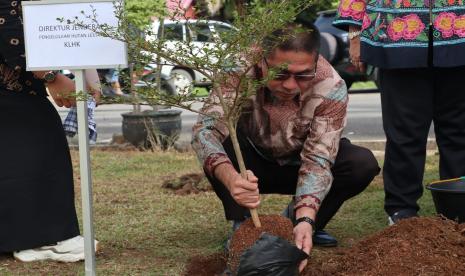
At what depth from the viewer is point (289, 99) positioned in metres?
3.46

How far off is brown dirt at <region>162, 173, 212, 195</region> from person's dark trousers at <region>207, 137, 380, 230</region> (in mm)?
1403

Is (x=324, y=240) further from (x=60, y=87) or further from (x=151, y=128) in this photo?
(x=151, y=128)

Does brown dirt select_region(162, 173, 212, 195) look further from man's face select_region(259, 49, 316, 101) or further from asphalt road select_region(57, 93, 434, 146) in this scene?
asphalt road select_region(57, 93, 434, 146)

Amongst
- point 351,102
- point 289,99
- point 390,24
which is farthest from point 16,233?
point 351,102

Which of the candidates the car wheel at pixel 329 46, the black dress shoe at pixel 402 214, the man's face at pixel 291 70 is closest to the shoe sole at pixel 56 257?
the man's face at pixel 291 70

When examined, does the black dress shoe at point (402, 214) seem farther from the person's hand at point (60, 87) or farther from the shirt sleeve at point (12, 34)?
the shirt sleeve at point (12, 34)

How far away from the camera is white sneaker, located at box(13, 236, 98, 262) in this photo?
3.65m

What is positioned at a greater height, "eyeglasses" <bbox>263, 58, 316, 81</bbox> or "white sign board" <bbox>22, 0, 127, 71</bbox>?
"white sign board" <bbox>22, 0, 127, 71</bbox>

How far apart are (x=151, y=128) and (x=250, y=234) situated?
4.83m

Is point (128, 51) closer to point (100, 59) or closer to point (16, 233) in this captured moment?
point (100, 59)

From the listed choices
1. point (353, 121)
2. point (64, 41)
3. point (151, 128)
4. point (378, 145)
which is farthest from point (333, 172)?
point (353, 121)

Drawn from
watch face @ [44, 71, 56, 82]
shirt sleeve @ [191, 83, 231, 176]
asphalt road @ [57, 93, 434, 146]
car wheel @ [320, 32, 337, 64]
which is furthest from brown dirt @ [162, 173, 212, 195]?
car wheel @ [320, 32, 337, 64]

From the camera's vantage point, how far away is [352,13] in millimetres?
4000

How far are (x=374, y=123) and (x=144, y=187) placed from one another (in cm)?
633
